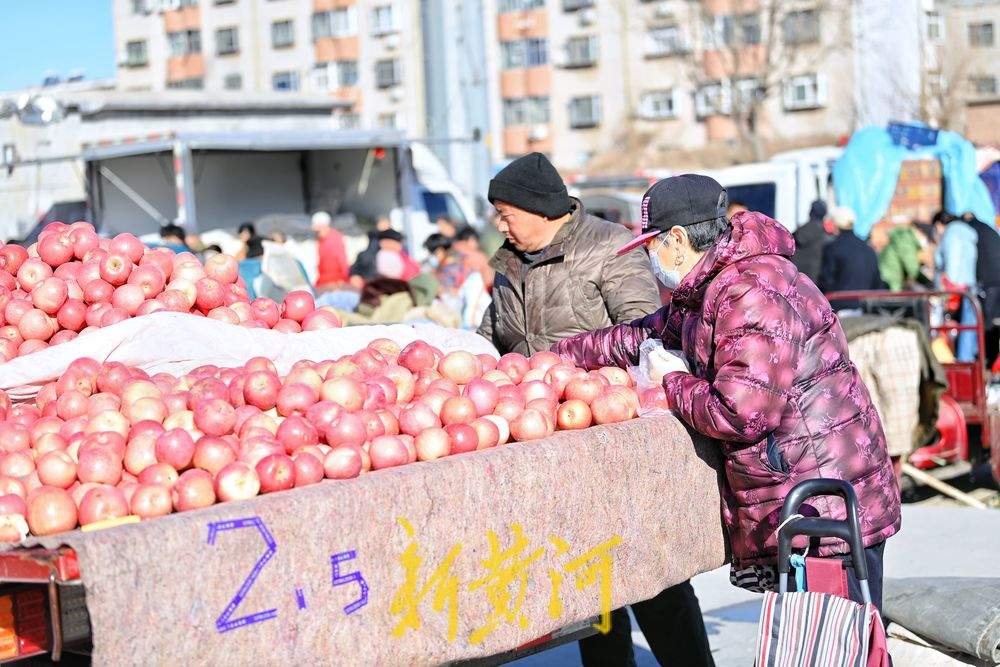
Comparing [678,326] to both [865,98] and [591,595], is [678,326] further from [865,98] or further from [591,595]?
[865,98]

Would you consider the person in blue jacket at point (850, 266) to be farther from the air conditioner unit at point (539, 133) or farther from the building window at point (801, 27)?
the air conditioner unit at point (539, 133)

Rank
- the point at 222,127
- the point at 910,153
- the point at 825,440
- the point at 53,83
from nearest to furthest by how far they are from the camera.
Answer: the point at 825,440 < the point at 910,153 < the point at 222,127 < the point at 53,83

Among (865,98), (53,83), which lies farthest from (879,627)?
(865,98)

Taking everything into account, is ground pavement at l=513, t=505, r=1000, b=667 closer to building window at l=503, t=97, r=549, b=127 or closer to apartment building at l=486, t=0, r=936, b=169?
apartment building at l=486, t=0, r=936, b=169

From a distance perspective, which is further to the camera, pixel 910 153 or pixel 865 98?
pixel 865 98

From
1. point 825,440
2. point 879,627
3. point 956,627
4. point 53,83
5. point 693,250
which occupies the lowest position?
point 956,627

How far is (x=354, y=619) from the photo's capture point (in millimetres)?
3143

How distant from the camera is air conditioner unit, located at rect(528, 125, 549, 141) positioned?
169 ft

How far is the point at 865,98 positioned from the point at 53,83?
27.0 m

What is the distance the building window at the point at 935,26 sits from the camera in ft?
162

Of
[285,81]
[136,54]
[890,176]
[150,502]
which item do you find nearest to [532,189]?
[150,502]

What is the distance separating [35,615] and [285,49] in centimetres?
5622

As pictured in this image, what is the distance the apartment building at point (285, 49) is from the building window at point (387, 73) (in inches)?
1.6

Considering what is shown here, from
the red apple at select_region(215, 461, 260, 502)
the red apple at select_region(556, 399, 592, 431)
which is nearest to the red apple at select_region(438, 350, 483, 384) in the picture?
the red apple at select_region(556, 399, 592, 431)
